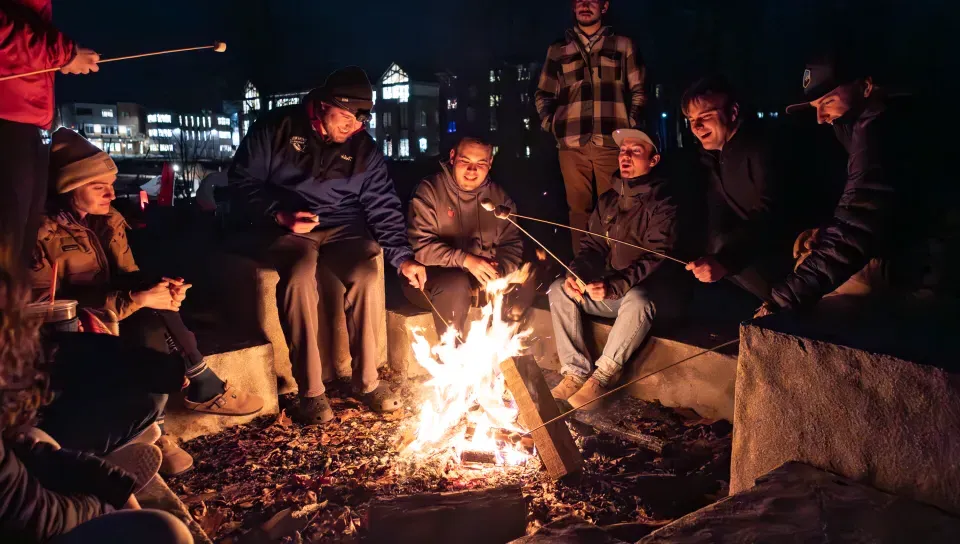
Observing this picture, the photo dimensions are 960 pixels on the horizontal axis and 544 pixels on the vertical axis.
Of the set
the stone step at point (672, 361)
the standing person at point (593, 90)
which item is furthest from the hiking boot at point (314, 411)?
the standing person at point (593, 90)

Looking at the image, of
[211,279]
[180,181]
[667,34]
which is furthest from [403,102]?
[211,279]

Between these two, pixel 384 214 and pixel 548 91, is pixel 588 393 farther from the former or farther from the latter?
pixel 548 91

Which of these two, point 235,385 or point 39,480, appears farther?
point 235,385


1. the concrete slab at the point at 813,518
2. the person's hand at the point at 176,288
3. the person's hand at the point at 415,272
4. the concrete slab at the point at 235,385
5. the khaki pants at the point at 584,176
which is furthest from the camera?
the khaki pants at the point at 584,176

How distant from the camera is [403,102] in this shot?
61156mm

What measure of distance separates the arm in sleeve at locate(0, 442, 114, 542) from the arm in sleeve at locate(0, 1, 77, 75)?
2.72 meters

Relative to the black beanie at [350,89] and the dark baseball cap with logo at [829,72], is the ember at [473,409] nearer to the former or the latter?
the black beanie at [350,89]

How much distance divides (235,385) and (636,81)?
4276mm

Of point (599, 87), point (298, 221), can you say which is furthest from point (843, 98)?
point (298, 221)

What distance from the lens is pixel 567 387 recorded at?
496 centimetres

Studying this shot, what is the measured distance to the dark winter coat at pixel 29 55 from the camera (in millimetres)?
3629

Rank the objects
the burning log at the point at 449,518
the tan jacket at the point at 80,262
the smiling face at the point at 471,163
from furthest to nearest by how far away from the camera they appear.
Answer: the smiling face at the point at 471,163
the tan jacket at the point at 80,262
the burning log at the point at 449,518

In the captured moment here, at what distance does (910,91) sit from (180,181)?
35.6 m

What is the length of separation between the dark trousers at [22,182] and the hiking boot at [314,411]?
1.91 metres
